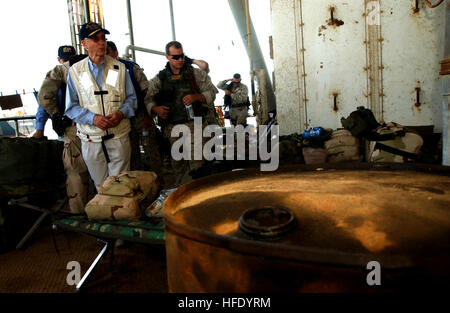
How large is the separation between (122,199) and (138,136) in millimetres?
1589

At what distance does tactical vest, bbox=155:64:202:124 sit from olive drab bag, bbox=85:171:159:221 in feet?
4.35

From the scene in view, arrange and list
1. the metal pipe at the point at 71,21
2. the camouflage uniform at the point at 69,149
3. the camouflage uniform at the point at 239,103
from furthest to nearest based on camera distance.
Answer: the camouflage uniform at the point at 239,103, the metal pipe at the point at 71,21, the camouflage uniform at the point at 69,149

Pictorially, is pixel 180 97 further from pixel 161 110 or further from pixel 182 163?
pixel 182 163

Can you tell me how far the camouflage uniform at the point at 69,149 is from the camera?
3.50m

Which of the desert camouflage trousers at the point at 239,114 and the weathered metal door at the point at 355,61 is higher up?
the weathered metal door at the point at 355,61

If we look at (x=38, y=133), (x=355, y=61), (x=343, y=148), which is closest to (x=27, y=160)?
(x=38, y=133)

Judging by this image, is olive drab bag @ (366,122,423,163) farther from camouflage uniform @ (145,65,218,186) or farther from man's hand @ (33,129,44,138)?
man's hand @ (33,129,44,138)

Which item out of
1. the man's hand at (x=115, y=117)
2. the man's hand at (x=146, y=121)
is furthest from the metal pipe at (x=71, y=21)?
the man's hand at (x=115, y=117)

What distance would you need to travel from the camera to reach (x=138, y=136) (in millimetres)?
3984

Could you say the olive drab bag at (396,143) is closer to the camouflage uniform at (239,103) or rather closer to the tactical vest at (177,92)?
the tactical vest at (177,92)

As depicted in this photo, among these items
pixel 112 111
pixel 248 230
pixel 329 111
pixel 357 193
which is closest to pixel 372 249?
pixel 248 230

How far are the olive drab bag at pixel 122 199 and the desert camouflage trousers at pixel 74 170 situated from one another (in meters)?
1.07

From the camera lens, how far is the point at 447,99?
135 inches

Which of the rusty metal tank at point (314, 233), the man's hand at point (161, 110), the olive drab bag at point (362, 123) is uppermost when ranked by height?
the man's hand at point (161, 110)
